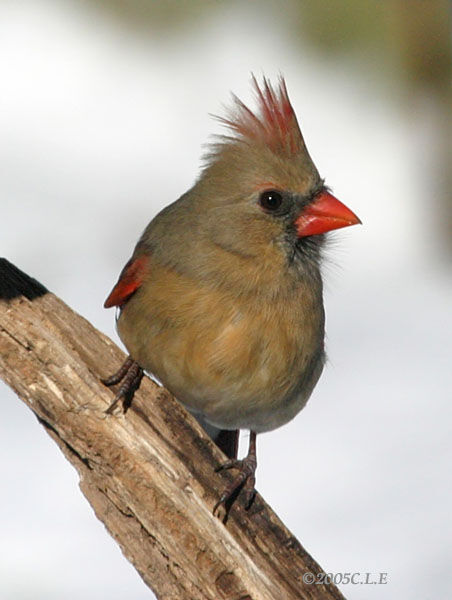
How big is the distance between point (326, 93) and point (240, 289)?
321 cm

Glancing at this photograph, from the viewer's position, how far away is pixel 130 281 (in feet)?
7.90

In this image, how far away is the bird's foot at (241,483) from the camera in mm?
2127

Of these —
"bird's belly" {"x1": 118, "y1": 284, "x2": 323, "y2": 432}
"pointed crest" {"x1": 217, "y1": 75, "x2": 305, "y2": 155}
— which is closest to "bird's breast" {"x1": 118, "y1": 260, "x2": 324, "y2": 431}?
"bird's belly" {"x1": 118, "y1": 284, "x2": 323, "y2": 432}

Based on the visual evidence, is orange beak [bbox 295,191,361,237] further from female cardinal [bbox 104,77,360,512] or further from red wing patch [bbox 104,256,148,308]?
red wing patch [bbox 104,256,148,308]

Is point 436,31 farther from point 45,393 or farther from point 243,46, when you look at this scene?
point 45,393

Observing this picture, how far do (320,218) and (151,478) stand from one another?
0.70m

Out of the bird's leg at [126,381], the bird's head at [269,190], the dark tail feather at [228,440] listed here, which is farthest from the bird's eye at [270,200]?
the dark tail feather at [228,440]

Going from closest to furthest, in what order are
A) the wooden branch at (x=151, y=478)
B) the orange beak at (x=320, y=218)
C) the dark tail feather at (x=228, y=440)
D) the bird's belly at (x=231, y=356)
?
the wooden branch at (x=151, y=478), the bird's belly at (x=231, y=356), the orange beak at (x=320, y=218), the dark tail feather at (x=228, y=440)

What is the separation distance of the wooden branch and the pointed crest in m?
0.59

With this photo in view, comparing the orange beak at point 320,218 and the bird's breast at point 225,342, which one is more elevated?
the orange beak at point 320,218

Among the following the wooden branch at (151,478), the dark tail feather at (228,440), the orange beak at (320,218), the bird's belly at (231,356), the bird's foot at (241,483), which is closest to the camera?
the wooden branch at (151,478)

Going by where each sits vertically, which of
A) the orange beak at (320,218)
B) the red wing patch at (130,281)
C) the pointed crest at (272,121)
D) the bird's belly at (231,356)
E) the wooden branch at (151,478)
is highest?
the pointed crest at (272,121)

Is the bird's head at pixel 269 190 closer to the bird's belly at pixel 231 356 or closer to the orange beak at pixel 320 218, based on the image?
the orange beak at pixel 320 218

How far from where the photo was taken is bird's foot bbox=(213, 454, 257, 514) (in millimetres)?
2127
